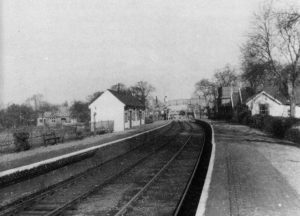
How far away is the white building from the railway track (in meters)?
36.7

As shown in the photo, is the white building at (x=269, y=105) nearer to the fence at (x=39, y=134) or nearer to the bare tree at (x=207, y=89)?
the fence at (x=39, y=134)

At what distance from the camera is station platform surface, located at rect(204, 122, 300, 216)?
7.36 m

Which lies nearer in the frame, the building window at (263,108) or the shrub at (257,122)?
the shrub at (257,122)

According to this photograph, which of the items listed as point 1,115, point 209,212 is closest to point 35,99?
point 1,115

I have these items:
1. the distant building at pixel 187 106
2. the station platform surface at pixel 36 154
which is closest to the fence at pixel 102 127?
the station platform surface at pixel 36 154

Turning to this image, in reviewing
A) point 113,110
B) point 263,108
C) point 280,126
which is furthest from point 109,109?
point 263,108

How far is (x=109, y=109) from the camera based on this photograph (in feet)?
135

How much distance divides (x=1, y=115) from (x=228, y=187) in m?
56.7

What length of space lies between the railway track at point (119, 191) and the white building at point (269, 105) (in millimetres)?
36674

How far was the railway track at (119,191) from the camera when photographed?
8.17m

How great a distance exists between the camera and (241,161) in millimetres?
14156

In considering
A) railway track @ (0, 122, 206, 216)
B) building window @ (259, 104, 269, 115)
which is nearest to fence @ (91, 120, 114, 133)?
railway track @ (0, 122, 206, 216)

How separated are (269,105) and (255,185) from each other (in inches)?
1697

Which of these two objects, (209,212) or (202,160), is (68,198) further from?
(202,160)
